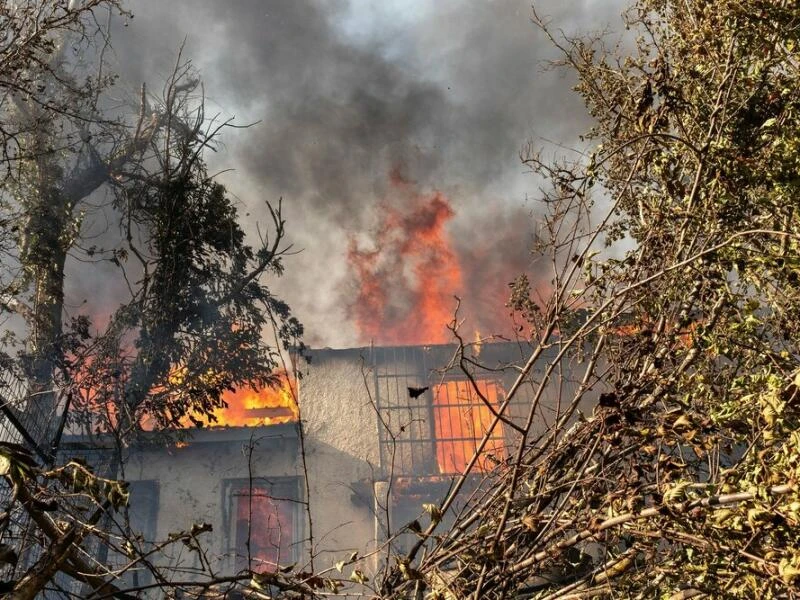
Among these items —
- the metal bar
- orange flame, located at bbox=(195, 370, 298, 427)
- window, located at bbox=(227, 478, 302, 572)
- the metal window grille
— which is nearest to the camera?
the metal bar

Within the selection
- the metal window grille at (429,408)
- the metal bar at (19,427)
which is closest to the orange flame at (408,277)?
the metal window grille at (429,408)

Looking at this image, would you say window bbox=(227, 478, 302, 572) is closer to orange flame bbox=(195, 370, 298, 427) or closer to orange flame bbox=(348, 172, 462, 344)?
orange flame bbox=(195, 370, 298, 427)

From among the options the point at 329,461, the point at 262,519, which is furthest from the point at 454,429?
the point at 262,519

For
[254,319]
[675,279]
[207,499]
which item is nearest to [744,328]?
[675,279]

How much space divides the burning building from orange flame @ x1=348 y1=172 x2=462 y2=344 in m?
3.24

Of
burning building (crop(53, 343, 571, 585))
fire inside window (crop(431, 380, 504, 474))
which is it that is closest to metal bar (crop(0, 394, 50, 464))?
burning building (crop(53, 343, 571, 585))

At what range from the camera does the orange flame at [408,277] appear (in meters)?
20.6

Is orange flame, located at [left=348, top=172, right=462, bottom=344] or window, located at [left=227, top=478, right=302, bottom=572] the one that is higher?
orange flame, located at [left=348, top=172, right=462, bottom=344]

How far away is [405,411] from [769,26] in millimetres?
12824

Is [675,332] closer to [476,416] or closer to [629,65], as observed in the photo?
[629,65]

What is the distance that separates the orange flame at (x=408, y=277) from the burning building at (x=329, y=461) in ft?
10.6

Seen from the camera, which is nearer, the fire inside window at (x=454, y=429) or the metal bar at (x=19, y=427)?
the metal bar at (x=19, y=427)

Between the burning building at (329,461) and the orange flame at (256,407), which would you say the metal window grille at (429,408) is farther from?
the orange flame at (256,407)

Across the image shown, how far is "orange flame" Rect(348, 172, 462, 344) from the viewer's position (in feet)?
67.5
